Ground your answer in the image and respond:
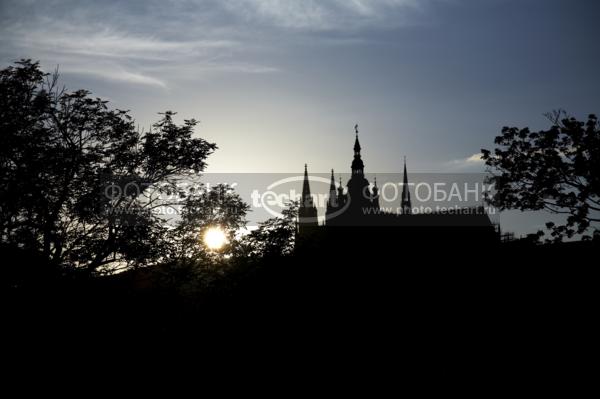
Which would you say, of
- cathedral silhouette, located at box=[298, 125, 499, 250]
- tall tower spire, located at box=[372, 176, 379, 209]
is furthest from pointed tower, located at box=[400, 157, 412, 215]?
tall tower spire, located at box=[372, 176, 379, 209]

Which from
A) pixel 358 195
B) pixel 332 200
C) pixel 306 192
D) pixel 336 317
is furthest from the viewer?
pixel 332 200

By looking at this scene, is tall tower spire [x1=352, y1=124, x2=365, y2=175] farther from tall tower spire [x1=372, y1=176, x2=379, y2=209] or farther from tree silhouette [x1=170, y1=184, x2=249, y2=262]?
tree silhouette [x1=170, y1=184, x2=249, y2=262]

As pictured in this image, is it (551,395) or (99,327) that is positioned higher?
(99,327)

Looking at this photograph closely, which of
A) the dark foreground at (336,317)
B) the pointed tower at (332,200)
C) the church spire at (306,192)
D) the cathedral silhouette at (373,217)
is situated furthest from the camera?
the pointed tower at (332,200)


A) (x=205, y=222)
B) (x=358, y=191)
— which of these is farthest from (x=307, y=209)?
(x=205, y=222)

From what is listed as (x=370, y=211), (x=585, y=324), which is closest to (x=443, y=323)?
(x=585, y=324)

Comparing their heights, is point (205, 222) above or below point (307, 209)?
below

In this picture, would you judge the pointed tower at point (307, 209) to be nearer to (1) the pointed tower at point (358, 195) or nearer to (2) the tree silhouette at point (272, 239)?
(1) the pointed tower at point (358, 195)

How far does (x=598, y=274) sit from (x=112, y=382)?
21.9 meters

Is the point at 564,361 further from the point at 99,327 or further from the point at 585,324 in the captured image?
the point at 99,327

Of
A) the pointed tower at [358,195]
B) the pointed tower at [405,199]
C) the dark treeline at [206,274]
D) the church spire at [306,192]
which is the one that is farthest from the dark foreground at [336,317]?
the pointed tower at [405,199]

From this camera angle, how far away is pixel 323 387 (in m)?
16.2

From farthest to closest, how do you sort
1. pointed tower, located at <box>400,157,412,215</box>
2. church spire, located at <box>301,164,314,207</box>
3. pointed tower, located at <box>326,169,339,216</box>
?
pointed tower, located at <box>400,157,412,215</box> → pointed tower, located at <box>326,169,339,216</box> → church spire, located at <box>301,164,314,207</box>

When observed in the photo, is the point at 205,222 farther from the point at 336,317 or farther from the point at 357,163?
the point at 357,163
